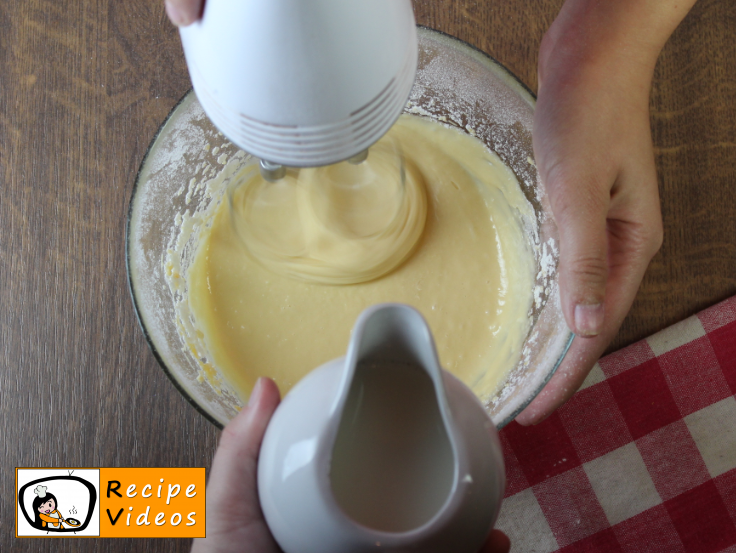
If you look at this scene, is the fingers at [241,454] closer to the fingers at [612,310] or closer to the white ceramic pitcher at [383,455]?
the white ceramic pitcher at [383,455]

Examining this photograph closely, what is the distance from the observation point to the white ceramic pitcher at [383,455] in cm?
31

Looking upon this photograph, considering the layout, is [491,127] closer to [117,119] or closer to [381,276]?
[381,276]

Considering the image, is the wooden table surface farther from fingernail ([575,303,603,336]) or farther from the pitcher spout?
the pitcher spout

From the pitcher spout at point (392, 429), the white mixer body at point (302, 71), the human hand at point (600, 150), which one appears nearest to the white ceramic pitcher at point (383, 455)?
the pitcher spout at point (392, 429)

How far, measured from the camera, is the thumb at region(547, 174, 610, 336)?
51 cm

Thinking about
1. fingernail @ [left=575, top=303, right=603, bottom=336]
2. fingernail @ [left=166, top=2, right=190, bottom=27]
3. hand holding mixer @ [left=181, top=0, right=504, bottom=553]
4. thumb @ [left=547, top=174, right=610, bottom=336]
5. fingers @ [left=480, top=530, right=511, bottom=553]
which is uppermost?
fingernail @ [left=166, top=2, right=190, bottom=27]

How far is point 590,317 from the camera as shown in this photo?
513 mm

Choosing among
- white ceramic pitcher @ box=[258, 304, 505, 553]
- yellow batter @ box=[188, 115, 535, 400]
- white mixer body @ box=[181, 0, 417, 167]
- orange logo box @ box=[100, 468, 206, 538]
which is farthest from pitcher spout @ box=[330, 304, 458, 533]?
orange logo box @ box=[100, 468, 206, 538]

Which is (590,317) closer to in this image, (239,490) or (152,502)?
(239,490)

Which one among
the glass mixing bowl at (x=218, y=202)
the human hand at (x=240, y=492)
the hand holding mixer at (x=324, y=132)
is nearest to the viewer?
the hand holding mixer at (x=324, y=132)

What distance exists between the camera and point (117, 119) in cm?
69

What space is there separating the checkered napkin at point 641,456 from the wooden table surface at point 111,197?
0.14 feet

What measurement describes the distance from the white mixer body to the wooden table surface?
1.23 feet

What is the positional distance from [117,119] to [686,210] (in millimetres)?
714
